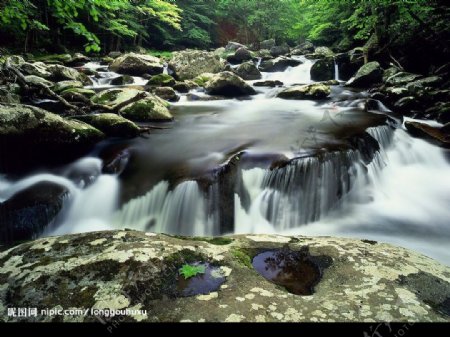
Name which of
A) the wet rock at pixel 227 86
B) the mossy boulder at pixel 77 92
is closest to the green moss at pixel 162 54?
the wet rock at pixel 227 86

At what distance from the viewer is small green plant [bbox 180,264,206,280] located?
2.04 m

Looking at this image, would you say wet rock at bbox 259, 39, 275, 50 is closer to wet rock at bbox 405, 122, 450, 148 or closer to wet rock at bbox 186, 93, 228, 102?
wet rock at bbox 186, 93, 228, 102

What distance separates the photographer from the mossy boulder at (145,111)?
8.71m

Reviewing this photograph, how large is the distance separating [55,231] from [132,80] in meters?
12.0

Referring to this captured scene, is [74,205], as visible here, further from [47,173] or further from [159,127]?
[159,127]

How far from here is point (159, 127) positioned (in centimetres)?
826

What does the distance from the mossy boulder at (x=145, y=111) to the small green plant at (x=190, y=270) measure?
728 centimetres

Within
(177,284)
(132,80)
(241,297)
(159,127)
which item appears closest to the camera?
(241,297)

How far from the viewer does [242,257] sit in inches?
93.2

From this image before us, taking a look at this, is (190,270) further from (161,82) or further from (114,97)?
(161,82)

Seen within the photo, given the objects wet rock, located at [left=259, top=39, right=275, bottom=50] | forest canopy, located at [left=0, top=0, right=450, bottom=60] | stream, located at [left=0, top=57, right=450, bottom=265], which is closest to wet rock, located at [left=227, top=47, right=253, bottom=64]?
forest canopy, located at [left=0, top=0, right=450, bottom=60]

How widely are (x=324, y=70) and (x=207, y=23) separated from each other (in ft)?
75.7
